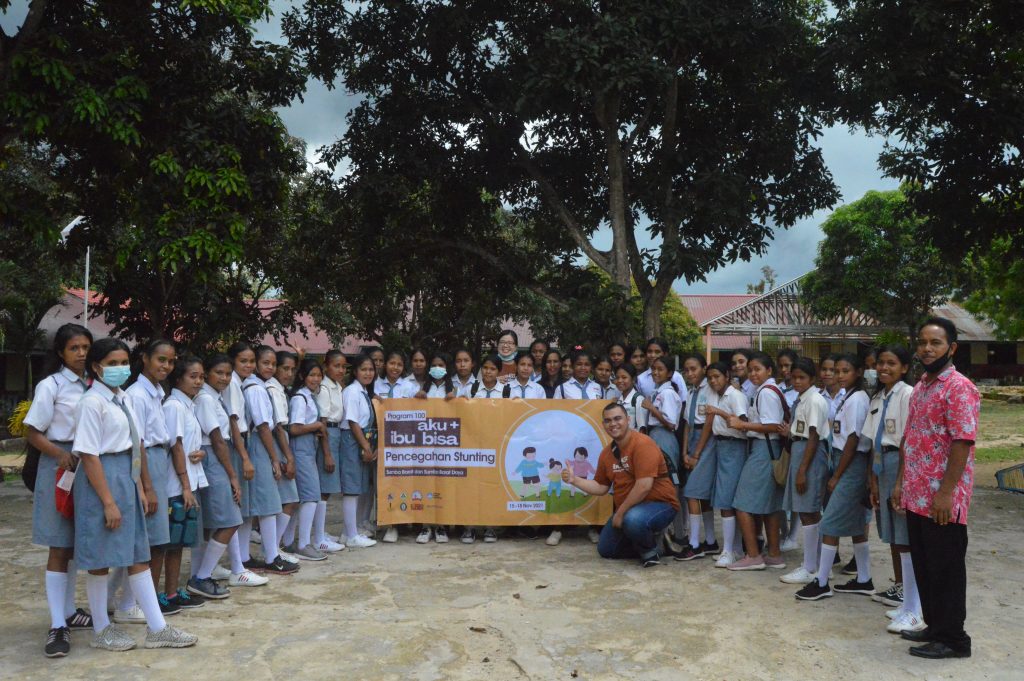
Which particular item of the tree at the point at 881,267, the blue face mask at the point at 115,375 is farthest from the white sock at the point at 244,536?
the tree at the point at 881,267

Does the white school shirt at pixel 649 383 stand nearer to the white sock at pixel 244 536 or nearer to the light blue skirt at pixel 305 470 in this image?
the light blue skirt at pixel 305 470

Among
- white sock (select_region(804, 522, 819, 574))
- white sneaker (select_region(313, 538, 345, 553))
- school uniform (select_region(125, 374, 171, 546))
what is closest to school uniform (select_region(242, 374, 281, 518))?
white sneaker (select_region(313, 538, 345, 553))

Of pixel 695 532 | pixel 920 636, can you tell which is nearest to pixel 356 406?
pixel 695 532

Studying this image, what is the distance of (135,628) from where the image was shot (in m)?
4.71

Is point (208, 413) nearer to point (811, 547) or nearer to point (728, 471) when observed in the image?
point (728, 471)

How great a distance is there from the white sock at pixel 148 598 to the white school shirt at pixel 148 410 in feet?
2.37

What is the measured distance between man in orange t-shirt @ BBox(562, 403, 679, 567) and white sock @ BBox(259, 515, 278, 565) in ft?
7.39

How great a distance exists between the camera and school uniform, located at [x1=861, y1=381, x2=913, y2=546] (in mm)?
4816

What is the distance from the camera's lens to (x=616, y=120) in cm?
1130

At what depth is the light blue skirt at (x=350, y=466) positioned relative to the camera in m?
6.94

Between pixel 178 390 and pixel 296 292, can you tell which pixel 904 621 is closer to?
pixel 178 390

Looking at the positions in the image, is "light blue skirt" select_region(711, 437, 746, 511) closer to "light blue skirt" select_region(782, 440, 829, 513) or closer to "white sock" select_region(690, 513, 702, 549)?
"white sock" select_region(690, 513, 702, 549)

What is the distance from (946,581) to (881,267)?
941 inches

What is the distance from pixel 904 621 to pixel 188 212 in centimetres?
761
